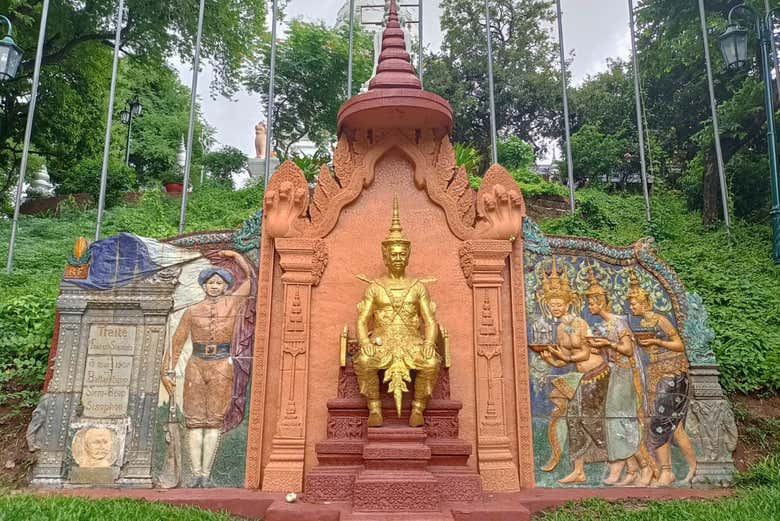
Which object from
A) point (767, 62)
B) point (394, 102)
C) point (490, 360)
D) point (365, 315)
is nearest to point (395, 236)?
point (365, 315)

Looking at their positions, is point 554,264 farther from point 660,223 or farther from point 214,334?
point 660,223

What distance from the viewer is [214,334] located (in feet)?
23.7

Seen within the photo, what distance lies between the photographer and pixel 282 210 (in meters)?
7.45

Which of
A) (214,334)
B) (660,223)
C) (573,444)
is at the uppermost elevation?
(660,223)

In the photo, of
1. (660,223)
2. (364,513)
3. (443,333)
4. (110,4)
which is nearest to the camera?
(364,513)

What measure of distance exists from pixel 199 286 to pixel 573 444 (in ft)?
16.9

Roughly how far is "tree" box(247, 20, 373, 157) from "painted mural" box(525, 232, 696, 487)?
19938mm

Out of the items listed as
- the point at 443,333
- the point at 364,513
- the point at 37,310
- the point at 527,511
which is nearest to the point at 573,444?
the point at 527,511

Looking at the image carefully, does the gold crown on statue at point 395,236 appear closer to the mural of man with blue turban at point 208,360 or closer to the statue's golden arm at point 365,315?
the statue's golden arm at point 365,315

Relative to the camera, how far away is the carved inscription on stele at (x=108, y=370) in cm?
691

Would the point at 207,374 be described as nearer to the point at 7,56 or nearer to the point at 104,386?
the point at 104,386

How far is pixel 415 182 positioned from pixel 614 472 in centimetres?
453

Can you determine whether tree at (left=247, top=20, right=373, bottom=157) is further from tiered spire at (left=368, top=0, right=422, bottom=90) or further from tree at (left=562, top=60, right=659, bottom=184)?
tiered spire at (left=368, top=0, right=422, bottom=90)

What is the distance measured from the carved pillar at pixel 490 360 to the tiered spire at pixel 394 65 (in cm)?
238
